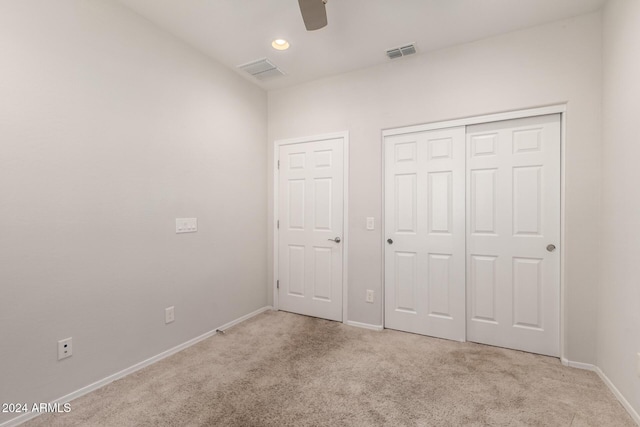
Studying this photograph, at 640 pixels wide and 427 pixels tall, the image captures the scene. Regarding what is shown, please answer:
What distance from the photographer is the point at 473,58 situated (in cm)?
267

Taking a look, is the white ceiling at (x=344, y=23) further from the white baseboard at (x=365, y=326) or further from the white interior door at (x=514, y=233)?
the white baseboard at (x=365, y=326)

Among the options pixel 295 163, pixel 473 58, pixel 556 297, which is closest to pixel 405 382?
pixel 556 297

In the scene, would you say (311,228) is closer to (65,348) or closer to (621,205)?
(65,348)

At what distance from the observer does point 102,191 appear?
2.10 m

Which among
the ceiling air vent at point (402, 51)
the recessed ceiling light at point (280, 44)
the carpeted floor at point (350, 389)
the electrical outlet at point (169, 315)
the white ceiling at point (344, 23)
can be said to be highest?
the white ceiling at point (344, 23)

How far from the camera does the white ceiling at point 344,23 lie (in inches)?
87.0

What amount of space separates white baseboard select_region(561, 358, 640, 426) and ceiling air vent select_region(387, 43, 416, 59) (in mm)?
2930

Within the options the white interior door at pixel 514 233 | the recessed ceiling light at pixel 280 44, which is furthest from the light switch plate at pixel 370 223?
the recessed ceiling light at pixel 280 44

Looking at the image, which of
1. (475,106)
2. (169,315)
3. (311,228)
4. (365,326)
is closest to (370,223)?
(311,228)

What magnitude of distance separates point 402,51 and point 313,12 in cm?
138

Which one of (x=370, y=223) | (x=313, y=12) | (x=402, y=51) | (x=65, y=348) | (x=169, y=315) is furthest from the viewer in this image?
(x=370, y=223)

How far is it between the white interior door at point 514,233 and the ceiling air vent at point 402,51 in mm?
915

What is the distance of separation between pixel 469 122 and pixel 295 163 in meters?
1.88

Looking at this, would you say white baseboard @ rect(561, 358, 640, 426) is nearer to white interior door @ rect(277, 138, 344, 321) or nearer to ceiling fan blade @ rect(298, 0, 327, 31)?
white interior door @ rect(277, 138, 344, 321)
